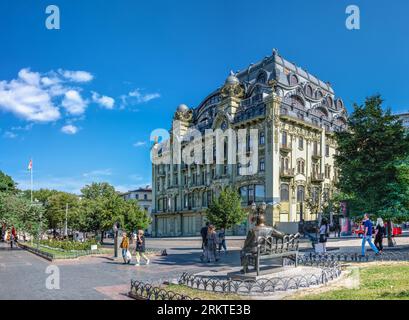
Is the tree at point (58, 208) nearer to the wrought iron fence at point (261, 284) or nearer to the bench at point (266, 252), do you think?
the bench at point (266, 252)

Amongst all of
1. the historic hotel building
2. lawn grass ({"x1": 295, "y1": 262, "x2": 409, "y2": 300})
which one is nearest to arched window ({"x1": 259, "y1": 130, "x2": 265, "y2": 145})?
the historic hotel building

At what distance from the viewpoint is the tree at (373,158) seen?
20656 mm

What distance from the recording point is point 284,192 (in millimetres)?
48688

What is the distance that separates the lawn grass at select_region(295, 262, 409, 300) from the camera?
9.50 meters

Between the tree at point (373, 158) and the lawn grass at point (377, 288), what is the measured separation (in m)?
7.12

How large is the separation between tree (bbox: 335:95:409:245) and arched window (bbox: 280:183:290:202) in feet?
82.1

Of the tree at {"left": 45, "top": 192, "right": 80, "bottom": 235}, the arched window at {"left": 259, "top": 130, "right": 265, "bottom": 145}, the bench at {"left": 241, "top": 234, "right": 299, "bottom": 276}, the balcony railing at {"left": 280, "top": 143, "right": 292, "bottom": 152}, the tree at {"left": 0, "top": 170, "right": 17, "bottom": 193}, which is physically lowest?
the tree at {"left": 45, "top": 192, "right": 80, "bottom": 235}

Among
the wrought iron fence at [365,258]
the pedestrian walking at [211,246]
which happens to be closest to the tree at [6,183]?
the pedestrian walking at [211,246]

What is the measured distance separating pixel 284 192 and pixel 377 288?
38431 mm

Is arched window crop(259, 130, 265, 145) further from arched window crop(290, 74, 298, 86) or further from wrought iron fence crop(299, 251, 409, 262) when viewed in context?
wrought iron fence crop(299, 251, 409, 262)

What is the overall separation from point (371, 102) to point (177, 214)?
4955 cm

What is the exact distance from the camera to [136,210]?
32875 millimetres
